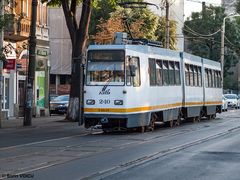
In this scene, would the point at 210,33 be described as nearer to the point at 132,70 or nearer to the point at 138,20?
the point at 138,20

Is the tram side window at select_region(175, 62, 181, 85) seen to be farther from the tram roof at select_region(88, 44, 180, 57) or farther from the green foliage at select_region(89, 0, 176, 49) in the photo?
the green foliage at select_region(89, 0, 176, 49)

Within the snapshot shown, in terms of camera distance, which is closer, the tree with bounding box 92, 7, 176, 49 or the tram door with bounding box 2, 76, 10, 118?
the tram door with bounding box 2, 76, 10, 118

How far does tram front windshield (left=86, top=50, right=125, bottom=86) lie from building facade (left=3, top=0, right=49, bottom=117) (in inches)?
306

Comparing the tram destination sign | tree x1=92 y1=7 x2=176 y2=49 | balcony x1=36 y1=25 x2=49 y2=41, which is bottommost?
the tram destination sign

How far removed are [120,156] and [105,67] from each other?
7.60 meters

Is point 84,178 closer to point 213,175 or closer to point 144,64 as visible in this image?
point 213,175

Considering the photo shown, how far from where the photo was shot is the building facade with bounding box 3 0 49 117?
3244 centimetres

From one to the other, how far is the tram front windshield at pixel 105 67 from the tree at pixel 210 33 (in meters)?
52.8

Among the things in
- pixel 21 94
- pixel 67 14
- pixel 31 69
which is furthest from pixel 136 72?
pixel 21 94

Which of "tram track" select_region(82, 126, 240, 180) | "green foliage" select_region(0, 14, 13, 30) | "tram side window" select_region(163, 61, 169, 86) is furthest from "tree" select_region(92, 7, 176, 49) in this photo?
"tram track" select_region(82, 126, 240, 180)

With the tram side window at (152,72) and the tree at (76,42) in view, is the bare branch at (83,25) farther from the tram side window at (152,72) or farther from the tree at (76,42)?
the tram side window at (152,72)

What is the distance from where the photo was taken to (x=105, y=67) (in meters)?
22.3

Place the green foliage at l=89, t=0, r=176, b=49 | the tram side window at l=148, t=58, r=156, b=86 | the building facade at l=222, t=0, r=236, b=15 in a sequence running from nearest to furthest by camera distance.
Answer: the tram side window at l=148, t=58, r=156, b=86, the green foliage at l=89, t=0, r=176, b=49, the building facade at l=222, t=0, r=236, b=15

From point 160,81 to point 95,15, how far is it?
36003 millimetres
